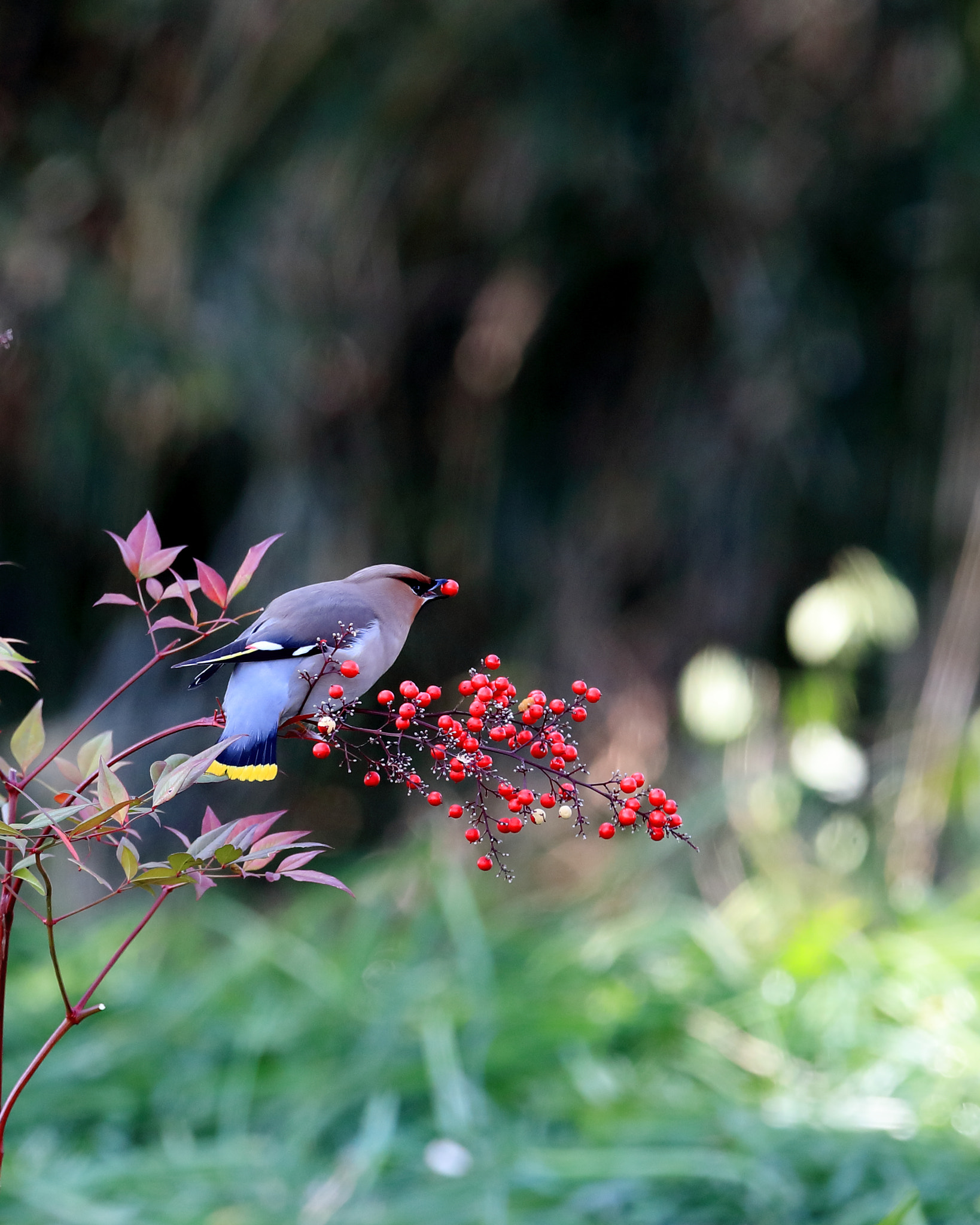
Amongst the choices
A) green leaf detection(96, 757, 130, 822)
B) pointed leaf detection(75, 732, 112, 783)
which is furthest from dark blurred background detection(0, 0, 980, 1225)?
green leaf detection(96, 757, 130, 822)

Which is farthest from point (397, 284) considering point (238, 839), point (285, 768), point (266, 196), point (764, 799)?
point (238, 839)

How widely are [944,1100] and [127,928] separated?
5.60 feet

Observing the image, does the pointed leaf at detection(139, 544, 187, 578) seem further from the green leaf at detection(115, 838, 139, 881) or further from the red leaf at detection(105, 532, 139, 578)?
the green leaf at detection(115, 838, 139, 881)

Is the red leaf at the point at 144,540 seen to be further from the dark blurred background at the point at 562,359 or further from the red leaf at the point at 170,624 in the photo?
the dark blurred background at the point at 562,359

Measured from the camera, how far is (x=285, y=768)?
Answer: 3.03 meters

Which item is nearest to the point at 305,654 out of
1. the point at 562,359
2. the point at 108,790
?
the point at 108,790

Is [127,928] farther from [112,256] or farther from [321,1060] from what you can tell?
[112,256]

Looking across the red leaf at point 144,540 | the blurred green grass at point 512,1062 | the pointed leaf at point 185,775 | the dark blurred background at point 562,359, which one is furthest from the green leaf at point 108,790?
the dark blurred background at point 562,359

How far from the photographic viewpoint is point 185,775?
619 millimetres

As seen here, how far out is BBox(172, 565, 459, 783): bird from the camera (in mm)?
630

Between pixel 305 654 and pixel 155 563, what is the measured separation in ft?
0.36

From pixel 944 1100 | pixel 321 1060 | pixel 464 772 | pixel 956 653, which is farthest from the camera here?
pixel 956 653

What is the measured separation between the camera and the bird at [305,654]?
2.07 ft

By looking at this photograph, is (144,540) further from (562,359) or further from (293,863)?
(562,359)
